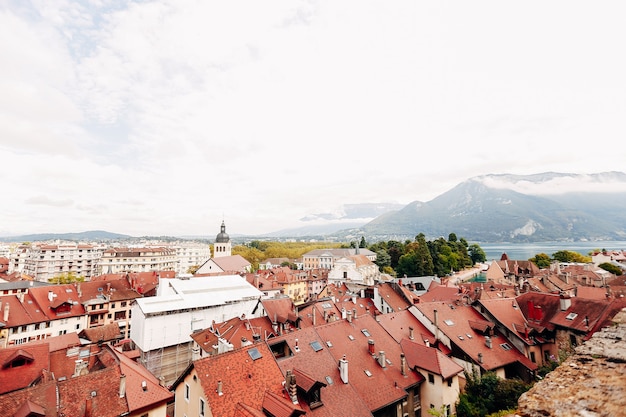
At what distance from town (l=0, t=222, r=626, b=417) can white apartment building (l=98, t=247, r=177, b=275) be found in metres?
55.9

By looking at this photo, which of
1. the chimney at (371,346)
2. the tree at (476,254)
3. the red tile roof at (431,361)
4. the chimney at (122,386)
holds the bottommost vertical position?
the tree at (476,254)

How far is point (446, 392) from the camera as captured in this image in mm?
19656

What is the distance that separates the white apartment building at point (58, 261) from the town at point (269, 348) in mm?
52090

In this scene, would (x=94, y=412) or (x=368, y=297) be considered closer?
(x=94, y=412)

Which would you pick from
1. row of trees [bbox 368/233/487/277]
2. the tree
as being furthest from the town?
the tree

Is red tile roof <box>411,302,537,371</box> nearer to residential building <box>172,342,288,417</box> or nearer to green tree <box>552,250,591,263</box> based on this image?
residential building <box>172,342,288,417</box>

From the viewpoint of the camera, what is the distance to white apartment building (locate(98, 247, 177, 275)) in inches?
4011

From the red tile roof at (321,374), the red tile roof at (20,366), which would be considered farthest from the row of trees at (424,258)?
the red tile roof at (20,366)

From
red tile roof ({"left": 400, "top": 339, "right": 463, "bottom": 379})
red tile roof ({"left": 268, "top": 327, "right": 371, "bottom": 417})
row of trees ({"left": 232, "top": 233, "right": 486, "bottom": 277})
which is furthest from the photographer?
row of trees ({"left": 232, "top": 233, "right": 486, "bottom": 277})

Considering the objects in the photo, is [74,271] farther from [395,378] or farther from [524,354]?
[524,354]

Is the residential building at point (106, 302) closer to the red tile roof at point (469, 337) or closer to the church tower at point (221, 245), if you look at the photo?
the red tile roof at point (469, 337)

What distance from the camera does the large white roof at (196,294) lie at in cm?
3425

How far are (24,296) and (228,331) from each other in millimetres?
32987

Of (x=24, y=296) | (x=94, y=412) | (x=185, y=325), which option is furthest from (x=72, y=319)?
(x=94, y=412)
